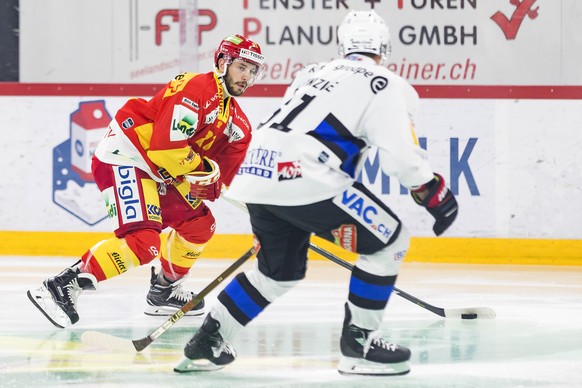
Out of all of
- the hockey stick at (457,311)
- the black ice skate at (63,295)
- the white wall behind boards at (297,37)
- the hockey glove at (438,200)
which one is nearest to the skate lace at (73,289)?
the black ice skate at (63,295)

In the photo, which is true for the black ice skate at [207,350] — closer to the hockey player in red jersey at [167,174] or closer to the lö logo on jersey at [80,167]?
the hockey player in red jersey at [167,174]

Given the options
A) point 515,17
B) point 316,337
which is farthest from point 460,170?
point 316,337

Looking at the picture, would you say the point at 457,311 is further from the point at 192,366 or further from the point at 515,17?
the point at 515,17

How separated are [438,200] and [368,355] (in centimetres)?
46

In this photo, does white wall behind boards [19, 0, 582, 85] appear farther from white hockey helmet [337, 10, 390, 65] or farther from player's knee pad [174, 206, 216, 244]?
white hockey helmet [337, 10, 390, 65]

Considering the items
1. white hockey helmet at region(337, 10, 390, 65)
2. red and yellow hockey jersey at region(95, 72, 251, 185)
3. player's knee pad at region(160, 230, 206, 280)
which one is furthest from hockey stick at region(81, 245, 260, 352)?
Result: player's knee pad at region(160, 230, 206, 280)

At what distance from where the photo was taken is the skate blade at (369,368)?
310 cm

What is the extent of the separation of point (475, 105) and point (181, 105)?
270 cm

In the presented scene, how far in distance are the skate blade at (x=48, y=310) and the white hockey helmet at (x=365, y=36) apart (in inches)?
56.7

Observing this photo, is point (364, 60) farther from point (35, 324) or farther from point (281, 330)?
point (35, 324)

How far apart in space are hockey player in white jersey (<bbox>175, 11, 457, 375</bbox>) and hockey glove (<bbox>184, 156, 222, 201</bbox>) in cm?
96

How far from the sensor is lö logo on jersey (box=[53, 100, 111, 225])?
6.29 metres

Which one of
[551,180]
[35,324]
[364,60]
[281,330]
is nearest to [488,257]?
[551,180]

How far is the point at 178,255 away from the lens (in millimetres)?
4340
